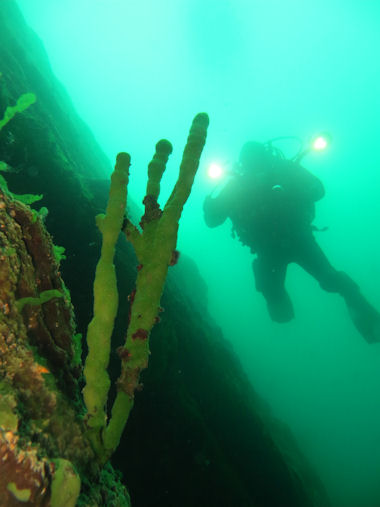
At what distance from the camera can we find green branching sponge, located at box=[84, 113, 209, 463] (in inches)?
57.0

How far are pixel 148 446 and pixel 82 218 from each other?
13.8 feet

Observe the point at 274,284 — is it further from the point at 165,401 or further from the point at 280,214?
the point at 165,401

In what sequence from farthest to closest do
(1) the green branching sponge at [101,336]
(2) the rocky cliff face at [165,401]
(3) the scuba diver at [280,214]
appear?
(3) the scuba diver at [280,214], (2) the rocky cliff face at [165,401], (1) the green branching sponge at [101,336]

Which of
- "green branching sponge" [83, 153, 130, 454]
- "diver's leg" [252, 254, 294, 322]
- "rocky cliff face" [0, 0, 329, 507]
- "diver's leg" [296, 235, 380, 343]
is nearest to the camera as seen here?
"green branching sponge" [83, 153, 130, 454]

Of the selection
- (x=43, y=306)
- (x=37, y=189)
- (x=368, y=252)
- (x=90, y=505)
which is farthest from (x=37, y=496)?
(x=368, y=252)

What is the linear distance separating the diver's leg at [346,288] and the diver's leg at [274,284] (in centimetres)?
89

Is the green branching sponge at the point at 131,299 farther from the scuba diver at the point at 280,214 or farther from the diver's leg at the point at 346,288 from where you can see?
the diver's leg at the point at 346,288

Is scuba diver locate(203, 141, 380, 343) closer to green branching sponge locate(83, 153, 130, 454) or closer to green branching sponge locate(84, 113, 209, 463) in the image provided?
green branching sponge locate(84, 113, 209, 463)

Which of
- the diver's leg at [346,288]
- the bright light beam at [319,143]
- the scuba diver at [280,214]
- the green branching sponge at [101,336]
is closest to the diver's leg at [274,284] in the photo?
the scuba diver at [280,214]

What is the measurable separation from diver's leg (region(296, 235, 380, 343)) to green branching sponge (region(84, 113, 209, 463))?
9.38m

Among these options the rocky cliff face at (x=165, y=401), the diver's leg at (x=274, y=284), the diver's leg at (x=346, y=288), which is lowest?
the rocky cliff face at (x=165, y=401)

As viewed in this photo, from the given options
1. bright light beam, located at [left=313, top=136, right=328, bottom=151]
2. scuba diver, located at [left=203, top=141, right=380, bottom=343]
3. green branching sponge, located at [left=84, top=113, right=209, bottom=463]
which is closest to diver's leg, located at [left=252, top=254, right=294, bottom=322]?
scuba diver, located at [left=203, top=141, right=380, bottom=343]

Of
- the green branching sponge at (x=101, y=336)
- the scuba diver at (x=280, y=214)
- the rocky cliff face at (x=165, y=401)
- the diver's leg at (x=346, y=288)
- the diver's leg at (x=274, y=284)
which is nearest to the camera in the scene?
the green branching sponge at (x=101, y=336)

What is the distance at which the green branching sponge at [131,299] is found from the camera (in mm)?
1448
